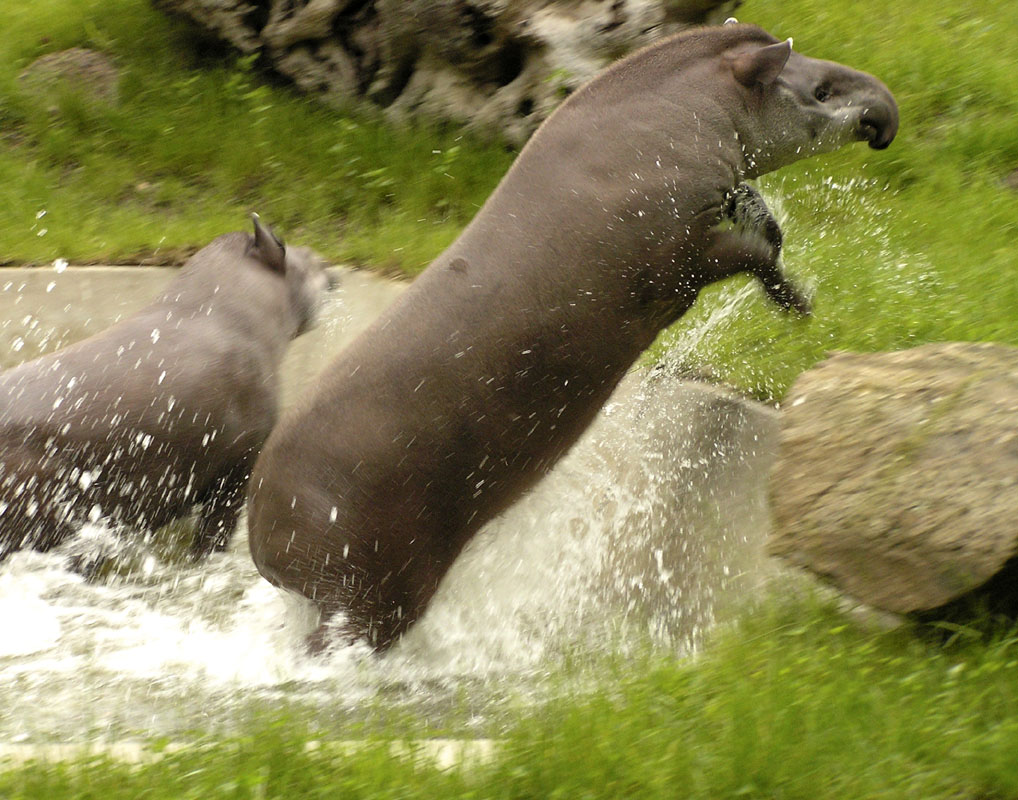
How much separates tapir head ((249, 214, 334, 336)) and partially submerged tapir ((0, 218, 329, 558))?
80 mm

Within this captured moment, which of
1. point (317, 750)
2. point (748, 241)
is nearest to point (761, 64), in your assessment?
point (748, 241)

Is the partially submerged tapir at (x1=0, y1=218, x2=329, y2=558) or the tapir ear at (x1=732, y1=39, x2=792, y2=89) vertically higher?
the tapir ear at (x1=732, y1=39, x2=792, y2=89)

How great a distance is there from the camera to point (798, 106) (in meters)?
5.24

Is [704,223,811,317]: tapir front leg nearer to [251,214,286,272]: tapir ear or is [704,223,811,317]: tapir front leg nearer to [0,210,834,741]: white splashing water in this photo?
[0,210,834,741]: white splashing water

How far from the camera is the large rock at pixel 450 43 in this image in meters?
7.30

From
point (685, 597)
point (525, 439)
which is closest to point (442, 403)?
point (525, 439)

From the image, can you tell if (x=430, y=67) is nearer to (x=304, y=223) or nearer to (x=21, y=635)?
(x=304, y=223)

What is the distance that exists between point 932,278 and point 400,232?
315 cm

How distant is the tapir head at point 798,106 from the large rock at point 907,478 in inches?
46.0

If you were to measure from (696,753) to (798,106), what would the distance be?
315 centimetres

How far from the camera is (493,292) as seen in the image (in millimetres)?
4629

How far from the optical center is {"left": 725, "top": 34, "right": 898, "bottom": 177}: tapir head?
16.5 feet

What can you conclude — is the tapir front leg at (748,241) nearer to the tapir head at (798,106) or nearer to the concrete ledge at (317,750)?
the tapir head at (798,106)

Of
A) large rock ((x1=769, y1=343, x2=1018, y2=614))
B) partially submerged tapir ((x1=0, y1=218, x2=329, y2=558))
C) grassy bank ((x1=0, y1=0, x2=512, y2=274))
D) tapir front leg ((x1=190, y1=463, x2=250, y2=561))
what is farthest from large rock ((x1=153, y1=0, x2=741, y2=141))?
large rock ((x1=769, y1=343, x2=1018, y2=614))
